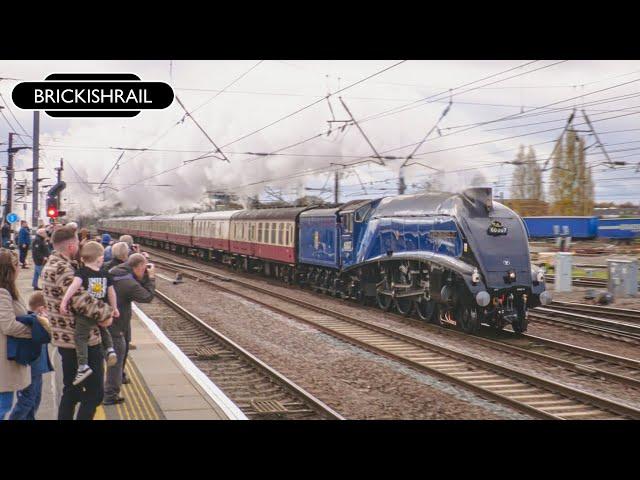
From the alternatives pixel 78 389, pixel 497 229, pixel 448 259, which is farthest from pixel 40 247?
pixel 78 389

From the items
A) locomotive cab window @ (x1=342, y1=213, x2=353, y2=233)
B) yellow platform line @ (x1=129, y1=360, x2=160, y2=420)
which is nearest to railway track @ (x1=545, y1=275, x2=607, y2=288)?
locomotive cab window @ (x1=342, y1=213, x2=353, y2=233)

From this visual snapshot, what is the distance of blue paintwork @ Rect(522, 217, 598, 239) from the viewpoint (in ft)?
162

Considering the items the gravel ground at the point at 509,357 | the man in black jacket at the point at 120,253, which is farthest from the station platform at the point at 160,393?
the gravel ground at the point at 509,357

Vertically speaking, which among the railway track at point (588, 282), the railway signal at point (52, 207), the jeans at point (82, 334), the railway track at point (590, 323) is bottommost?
the railway track at point (590, 323)

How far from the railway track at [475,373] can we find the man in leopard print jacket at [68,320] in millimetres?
5191

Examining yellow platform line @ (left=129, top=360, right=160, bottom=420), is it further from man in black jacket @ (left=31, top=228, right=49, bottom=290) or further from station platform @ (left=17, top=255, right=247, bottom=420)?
man in black jacket @ (left=31, top=228, right=49, bottom=290)

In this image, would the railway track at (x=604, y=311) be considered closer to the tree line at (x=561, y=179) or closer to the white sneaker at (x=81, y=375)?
the tree line at (x=561, y=179)

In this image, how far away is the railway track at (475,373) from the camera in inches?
344

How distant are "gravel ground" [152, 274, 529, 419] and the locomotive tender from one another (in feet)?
9.67

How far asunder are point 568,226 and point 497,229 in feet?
123

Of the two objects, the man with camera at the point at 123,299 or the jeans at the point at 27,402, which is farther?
the man with camera at the point at 123,299

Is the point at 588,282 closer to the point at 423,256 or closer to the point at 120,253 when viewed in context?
the point at 423,256
